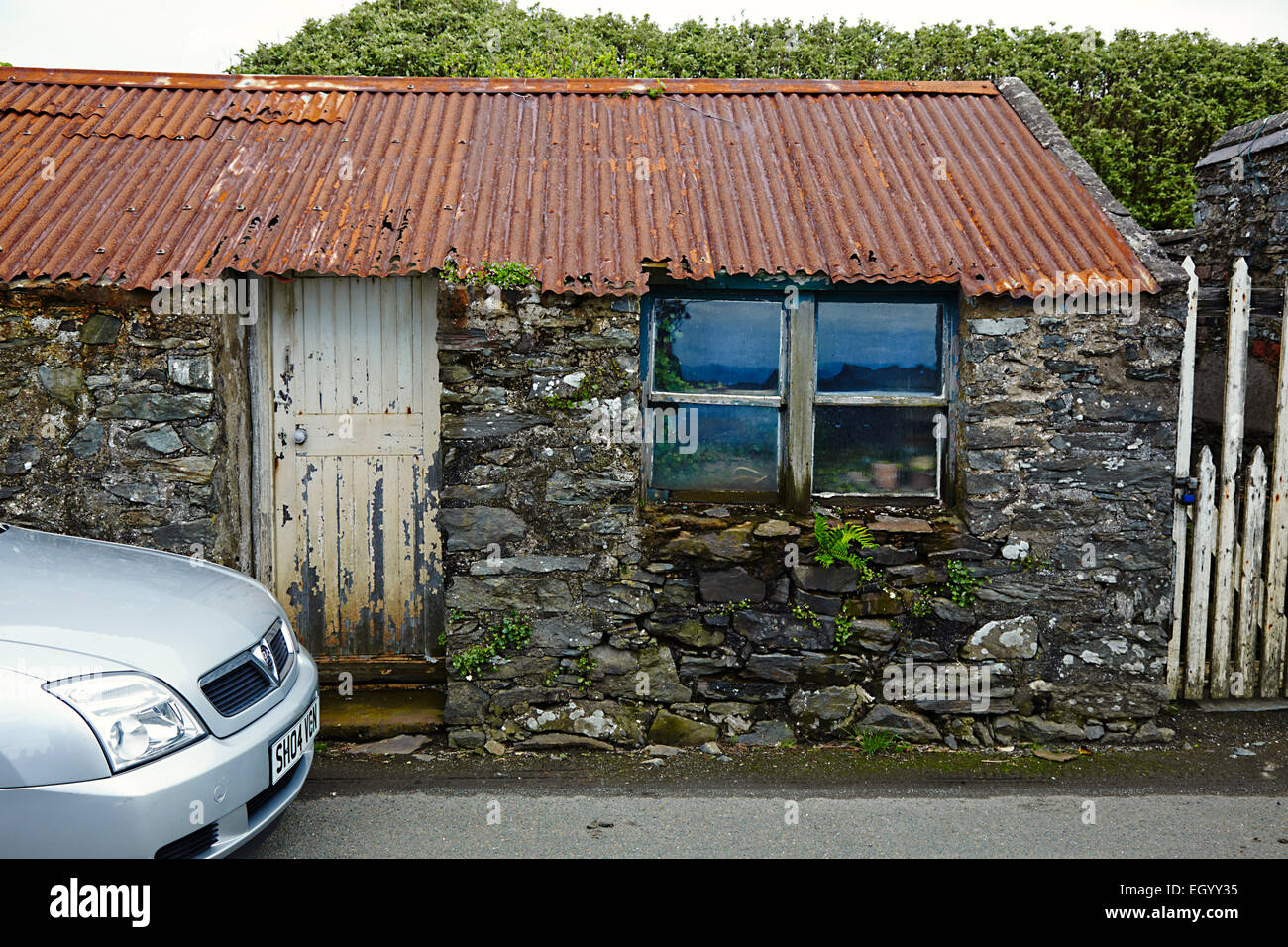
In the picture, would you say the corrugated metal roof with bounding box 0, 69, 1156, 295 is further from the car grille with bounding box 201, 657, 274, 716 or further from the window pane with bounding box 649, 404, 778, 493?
the car grille with bounding box 201, 657, 274, 716

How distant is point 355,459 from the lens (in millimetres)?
5926

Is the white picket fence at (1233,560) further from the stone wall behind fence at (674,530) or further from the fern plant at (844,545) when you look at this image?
the fern plant at (844,545)

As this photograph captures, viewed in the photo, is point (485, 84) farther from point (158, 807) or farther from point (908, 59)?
point (908, 59)

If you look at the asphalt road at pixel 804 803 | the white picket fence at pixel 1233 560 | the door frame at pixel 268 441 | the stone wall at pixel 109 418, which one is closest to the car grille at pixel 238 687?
the asphalt road at pixel 804 803

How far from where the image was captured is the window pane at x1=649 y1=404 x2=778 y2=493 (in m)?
5.58

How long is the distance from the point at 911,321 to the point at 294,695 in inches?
154

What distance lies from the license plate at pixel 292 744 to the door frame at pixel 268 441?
1.88m

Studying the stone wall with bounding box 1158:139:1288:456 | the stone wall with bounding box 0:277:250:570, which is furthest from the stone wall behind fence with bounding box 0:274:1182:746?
the stone wall with bounding box 1158:139:1288:456

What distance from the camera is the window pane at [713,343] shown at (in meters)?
5.54

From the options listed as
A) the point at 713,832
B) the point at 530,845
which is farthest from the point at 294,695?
the point at 713,832

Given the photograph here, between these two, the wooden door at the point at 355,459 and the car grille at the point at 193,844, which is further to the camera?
the wooden door at the point at 355,459

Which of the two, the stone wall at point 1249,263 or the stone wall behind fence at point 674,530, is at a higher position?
the stone wall at point 1249,263

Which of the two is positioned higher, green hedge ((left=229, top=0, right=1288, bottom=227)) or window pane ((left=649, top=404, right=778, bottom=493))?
green hedge ((left=229, top=0, right=1288, bottom=227))
